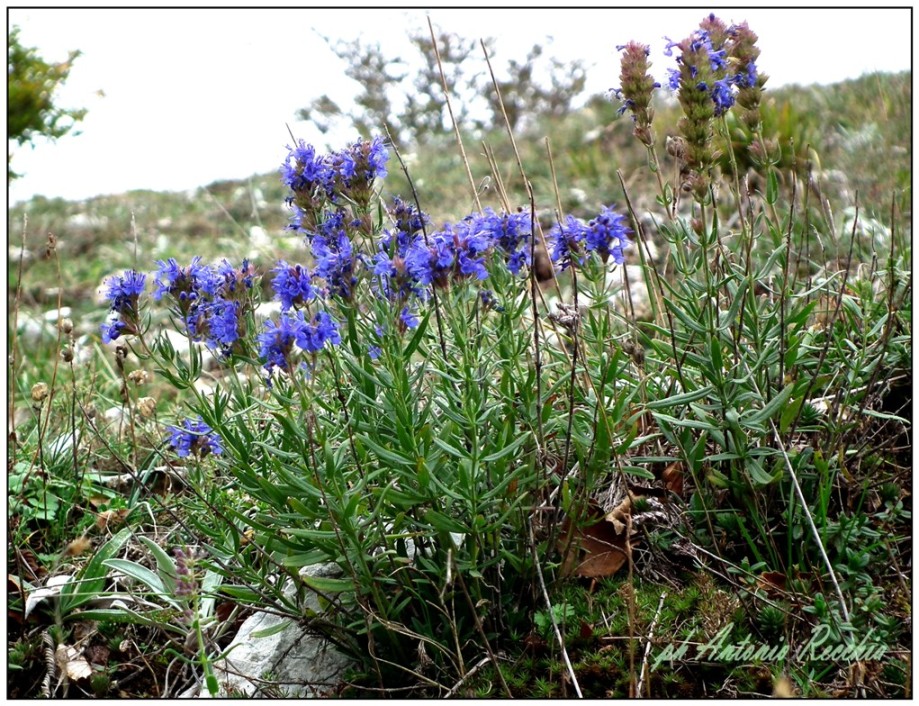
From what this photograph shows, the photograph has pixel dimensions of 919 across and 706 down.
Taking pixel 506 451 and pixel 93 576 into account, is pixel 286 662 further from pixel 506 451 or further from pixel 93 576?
pixel 506 451

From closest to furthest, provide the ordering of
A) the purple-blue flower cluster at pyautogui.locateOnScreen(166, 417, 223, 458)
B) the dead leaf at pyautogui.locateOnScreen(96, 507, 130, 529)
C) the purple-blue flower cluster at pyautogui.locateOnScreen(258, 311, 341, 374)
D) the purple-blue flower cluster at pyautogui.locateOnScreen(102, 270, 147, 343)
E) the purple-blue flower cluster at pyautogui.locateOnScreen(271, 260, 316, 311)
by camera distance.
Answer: the purple-blue flower cluster at pyautogui.locateOnScreen(258, 311, 341, 374), the purple-blue flower cluster at pyautogui.locateOnScreen(271, 260, 316, 311), the purple-blue flower cluster at pyautogui.locateOnScreen(102, 270, 147, 343), the purple-blue flower cluster at pyautogui.locateOnScreen(166, 417, 223, 458), the dead leaf at pyautogui.locateOnScreen(96, 507, 130, 529)

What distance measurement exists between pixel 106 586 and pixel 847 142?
6749 millimetres

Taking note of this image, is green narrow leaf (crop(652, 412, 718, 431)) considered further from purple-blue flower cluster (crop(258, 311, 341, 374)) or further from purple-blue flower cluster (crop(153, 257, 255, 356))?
purple-blue flower cluster (crop(153, 257, 255, 356))

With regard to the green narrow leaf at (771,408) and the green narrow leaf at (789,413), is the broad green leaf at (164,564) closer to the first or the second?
the green narrow leaf at (771,408)

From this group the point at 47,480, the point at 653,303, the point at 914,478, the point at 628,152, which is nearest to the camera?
the point at 914,478

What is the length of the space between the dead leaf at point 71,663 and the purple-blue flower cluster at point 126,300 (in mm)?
1088

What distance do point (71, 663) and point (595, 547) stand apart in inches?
66.4

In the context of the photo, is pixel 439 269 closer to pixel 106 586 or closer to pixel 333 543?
pixel 333 543

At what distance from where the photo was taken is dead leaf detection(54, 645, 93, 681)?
8.50 ft

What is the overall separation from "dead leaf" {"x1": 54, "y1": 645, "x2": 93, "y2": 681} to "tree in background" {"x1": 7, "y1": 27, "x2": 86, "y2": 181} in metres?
6.66

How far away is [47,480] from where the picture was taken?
10.9 feet

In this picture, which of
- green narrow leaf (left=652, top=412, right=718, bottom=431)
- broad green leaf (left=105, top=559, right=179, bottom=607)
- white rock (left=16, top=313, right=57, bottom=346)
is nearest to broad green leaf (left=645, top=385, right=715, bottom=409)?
green narrow leaf (left=652, top=412, right=718, bottom=431)

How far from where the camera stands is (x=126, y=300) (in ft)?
7.41

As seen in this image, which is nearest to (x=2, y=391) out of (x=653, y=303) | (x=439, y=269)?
(x=439, y=269)
